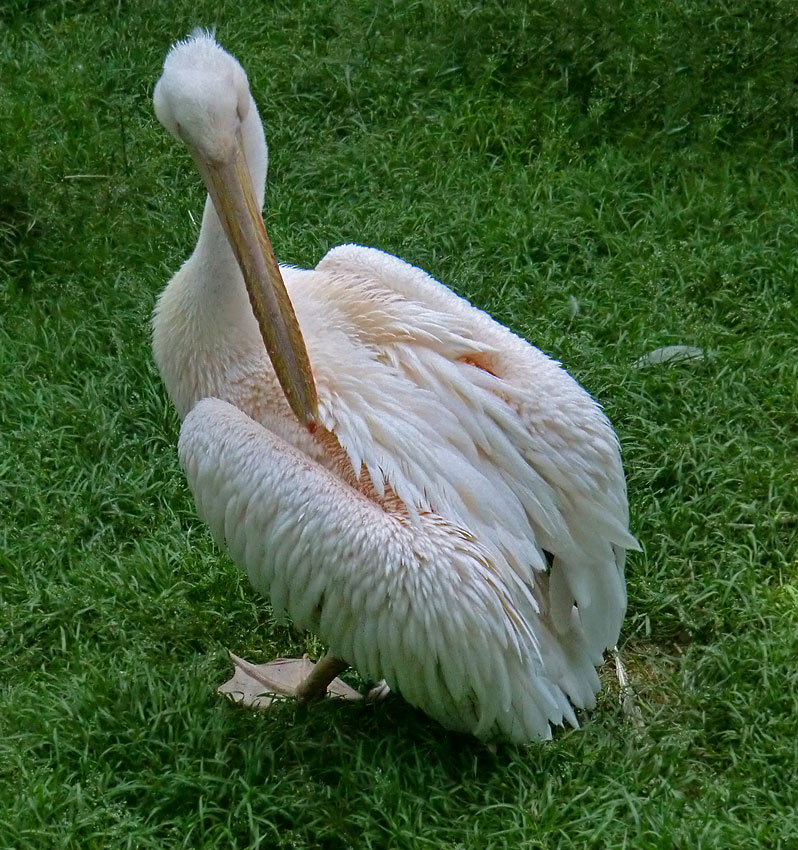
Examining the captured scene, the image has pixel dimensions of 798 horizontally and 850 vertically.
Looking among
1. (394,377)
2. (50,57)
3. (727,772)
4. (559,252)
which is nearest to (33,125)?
(50,57)

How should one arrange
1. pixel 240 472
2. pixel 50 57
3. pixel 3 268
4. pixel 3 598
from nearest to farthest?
pixel 240 472 < pixel 3 598 < pixel 3 268 < pixel 50 57

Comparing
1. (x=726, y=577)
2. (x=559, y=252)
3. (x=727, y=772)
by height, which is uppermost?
(x=559, y=252)

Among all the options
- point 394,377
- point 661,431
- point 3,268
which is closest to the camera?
point 394,377

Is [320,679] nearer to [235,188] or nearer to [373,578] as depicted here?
[373,578]

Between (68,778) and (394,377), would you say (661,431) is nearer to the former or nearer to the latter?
(394,377)

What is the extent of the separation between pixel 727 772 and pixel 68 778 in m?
1.92

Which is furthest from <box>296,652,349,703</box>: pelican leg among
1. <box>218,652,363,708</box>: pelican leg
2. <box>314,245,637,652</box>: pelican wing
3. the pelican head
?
the pelican head

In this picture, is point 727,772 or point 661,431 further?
point 661,431

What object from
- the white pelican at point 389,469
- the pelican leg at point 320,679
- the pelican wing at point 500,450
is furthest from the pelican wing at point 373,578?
the pelican leg at point 320,679

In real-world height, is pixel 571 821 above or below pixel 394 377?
below

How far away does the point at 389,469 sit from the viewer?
3432 millimetres

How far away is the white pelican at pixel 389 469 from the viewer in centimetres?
333

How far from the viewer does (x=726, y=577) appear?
166 inches

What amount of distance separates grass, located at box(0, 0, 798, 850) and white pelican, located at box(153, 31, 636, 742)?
339mm
